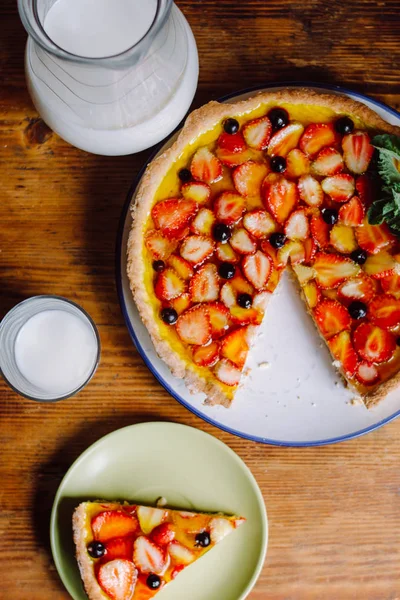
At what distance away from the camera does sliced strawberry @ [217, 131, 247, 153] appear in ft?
7.25

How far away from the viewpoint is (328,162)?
220 centimetres

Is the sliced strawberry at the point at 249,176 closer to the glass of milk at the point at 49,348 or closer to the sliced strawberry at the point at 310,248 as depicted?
the sliced strawberry at the point at 310,248

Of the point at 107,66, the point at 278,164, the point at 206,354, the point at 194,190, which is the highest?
the point at 107,66

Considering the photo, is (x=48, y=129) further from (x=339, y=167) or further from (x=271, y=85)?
(x=339, y=167)

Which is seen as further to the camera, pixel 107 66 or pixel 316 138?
pixel 316 138

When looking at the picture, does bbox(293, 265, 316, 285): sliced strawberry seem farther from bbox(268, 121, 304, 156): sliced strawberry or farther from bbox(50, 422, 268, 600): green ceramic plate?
bbox(50, 422, 268, 600): green ceramic plate

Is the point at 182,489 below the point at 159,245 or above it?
below

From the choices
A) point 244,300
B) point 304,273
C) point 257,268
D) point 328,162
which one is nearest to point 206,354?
point 244,300

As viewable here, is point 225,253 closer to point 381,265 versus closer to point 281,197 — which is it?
point 281,197

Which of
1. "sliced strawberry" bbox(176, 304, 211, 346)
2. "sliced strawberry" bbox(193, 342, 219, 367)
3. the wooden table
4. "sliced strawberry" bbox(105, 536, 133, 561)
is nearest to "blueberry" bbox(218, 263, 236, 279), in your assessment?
"sliced strawberry" bbox(176, 304, 211, 346)

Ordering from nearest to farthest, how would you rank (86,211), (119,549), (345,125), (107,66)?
(107,66) < (345,125) < (119,549) < (86,211)

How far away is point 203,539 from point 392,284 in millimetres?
1093

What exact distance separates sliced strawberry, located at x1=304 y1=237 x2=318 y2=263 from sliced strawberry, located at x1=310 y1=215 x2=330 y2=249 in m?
0.01

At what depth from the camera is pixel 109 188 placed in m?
2.40
